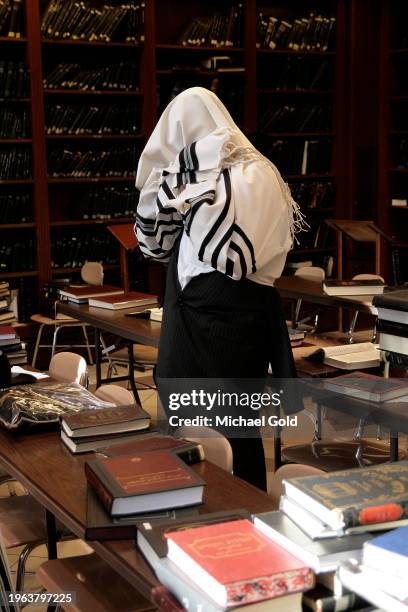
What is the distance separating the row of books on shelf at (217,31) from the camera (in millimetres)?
7113

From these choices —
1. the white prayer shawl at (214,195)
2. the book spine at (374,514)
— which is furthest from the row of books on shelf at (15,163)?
the book spine at (374,514)

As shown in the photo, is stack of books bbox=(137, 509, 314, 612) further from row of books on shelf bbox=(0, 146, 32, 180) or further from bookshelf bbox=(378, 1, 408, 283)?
bookshelf bbox=(378, 1, 408, 283)

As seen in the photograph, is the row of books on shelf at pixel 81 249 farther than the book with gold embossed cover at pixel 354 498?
Yes

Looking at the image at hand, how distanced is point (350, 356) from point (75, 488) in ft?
5.59

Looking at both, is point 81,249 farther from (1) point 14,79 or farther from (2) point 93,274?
(1) point 14,79

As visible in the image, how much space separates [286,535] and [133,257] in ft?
18.6

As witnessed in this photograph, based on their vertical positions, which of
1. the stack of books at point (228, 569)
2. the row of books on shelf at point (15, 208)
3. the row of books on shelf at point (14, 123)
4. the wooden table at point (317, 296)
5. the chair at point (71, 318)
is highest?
the row of books on shelf at point (14, 123)

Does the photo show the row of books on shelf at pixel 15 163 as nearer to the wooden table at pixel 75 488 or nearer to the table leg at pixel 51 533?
the wooden table at pixel 75 488

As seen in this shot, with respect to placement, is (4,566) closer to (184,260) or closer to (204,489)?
(204,489)

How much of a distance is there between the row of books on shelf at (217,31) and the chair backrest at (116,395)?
4.67m

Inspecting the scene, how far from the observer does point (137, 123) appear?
22.9 feet

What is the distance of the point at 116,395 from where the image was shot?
9.66 ft

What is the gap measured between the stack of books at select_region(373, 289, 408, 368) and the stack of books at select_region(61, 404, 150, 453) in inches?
26.5

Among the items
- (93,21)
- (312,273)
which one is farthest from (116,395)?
(93,21)
